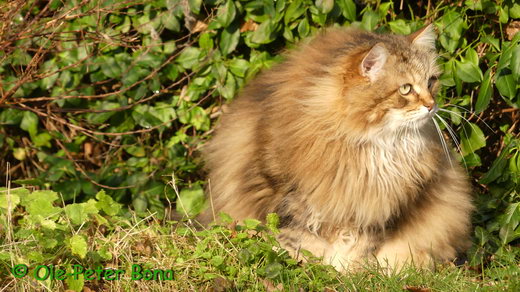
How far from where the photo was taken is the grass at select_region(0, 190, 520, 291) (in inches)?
125

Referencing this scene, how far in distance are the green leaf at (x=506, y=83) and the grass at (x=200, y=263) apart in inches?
37.4

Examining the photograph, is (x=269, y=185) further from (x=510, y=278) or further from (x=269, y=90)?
(x=510, y=278)

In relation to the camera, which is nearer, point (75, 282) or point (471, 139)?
point (75, 282)

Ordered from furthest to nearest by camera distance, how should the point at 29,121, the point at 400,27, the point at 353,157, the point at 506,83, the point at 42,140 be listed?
the point at 42,140 → the point at 29,121 → the point at 400,27 → the point at 506,83 → the point at 353,157

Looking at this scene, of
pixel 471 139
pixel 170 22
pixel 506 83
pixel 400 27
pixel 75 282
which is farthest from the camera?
pixel 170 22

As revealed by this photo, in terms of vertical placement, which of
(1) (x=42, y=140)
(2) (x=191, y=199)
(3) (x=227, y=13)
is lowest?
(2) (x=191, y=199)

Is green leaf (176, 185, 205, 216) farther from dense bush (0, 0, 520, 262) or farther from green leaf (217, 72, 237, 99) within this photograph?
green leaf (217, 72, 237, 99)

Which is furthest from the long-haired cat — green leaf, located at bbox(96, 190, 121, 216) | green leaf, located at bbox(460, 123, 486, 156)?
green leaf, located at bbox(96, 190, 121, 216)

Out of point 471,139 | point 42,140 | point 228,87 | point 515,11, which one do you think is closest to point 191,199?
point 228,87

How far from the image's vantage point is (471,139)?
4285mm

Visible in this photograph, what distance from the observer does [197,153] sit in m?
5.07

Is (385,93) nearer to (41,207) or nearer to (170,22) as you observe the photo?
(41,207)

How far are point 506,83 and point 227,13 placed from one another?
5.56ft

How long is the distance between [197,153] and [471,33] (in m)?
1.97
